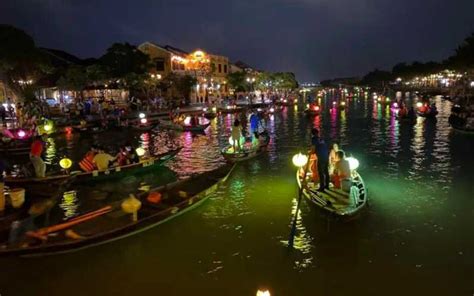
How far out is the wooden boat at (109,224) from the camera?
9.46 metres

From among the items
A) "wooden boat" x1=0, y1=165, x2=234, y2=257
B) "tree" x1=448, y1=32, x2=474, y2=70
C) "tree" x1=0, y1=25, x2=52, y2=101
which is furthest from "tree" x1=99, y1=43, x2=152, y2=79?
"tree" x1=448, y1=32, x2=474, y2=70

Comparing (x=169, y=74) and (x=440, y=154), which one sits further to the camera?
(x=169, y=74)

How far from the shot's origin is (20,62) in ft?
122

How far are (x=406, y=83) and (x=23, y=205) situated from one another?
198111 millimetres

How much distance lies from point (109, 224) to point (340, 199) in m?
6.34

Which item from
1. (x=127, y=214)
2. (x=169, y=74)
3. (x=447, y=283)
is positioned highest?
(x=169, y=74)

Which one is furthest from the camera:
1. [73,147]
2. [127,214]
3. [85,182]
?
[73,147]

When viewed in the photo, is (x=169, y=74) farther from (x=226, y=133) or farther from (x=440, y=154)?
(x=440, y=154)

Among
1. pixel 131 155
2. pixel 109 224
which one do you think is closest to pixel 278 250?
pixel 109 224

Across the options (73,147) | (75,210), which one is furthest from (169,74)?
(75,210)

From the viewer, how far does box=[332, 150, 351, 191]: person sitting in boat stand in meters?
13.0

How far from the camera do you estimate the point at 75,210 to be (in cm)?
1435

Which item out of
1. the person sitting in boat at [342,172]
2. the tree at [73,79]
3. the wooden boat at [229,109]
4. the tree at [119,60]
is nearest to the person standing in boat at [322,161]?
the person sitting in boat at [342,172]

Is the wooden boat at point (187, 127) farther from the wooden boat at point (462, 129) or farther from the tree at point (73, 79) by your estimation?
the wooden boat at point (462, 129)
